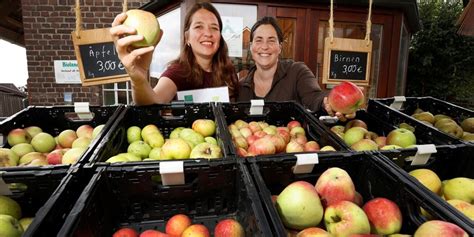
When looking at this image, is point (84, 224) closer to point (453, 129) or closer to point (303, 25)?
point (453, 129)

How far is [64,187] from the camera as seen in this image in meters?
0.85

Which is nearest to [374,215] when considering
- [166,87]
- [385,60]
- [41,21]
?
[166,87]

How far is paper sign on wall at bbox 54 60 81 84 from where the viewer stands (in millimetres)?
5070

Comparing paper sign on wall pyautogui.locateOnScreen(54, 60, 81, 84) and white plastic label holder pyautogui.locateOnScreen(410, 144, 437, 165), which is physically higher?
paper sign on wall pyautogui.locateOnScreen(54, 60, 81, 84)

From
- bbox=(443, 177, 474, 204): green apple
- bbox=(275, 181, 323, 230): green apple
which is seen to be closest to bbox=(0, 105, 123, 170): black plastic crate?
bbox=(275, 181, 323, 230): green apple

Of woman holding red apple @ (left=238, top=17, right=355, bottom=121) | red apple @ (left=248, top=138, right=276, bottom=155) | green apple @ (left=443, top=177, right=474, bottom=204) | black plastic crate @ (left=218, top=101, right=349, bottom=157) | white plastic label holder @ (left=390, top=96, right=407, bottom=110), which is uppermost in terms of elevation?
woman holding red apple @ (left=238, top=17, right=355, bottom=121)

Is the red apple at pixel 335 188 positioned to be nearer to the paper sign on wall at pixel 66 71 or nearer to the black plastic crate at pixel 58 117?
the black plastic crate at pixel 58 117

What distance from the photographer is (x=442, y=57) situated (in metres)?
6.78

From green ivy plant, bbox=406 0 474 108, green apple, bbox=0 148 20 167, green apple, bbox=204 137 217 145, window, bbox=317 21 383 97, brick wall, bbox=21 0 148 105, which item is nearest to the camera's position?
green apple, bbox=0 148 20 167

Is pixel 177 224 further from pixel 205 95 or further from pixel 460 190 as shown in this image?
pixel 205 95

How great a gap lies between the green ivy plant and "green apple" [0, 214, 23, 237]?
7671 millimetres

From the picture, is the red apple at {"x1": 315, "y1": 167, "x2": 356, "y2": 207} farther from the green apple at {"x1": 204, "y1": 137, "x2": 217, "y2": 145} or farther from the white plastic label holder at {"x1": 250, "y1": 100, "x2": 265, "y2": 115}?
the white plastic label holder at {"x1": 250, "y1": 100, "x2": 265, "y2": 115}

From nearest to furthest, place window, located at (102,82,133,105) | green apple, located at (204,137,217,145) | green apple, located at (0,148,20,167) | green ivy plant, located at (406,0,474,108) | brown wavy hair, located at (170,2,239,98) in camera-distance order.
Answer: green apple, located at (0,148,20,167), green apple, located at (204,137,217,145), brown wavy hair, located at (170,2,239,98), window, located at (102,82,133,105), green ivy plant, located at (406,0,474,108)

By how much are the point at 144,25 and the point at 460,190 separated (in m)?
1.36
